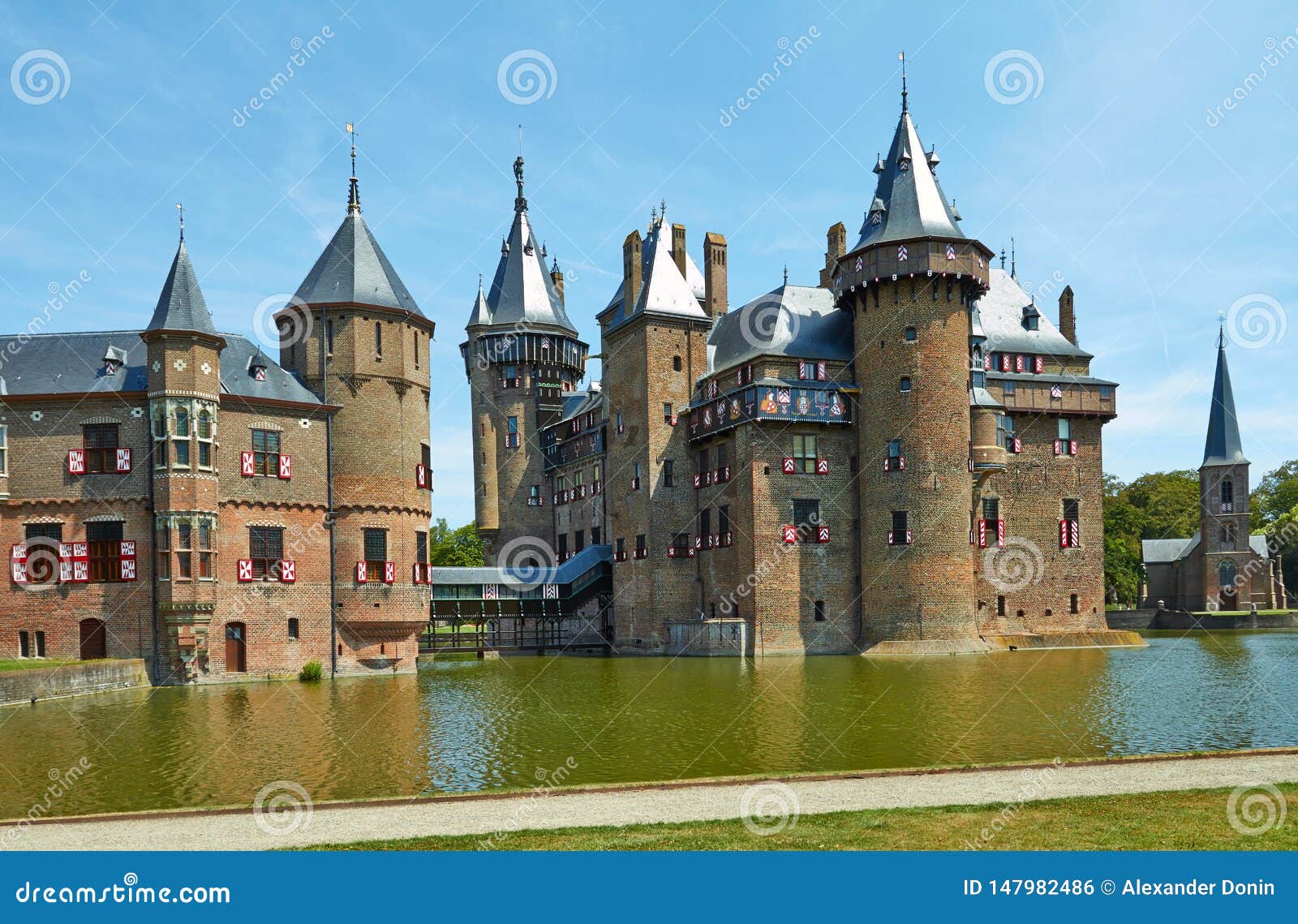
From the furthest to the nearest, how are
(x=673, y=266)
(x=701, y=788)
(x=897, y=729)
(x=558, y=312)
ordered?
(x=558, y=312) → (x=673, y=266) → (x=897, y=729) → (x=701, y=788)

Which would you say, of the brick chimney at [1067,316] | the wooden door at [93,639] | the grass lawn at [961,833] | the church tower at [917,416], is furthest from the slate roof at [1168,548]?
the grass lawn at [961,833]

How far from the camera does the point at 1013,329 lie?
54.7 metres

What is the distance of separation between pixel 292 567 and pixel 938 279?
2621 centimetres

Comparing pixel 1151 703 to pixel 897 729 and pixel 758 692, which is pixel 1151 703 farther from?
pixel 758 692

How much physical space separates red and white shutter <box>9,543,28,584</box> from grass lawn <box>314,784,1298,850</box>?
27271mm

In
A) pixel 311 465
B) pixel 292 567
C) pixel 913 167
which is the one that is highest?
pixel 913 167

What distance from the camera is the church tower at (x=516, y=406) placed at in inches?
2485

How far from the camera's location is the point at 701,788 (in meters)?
12.8

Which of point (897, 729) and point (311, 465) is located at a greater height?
point (311, 465)

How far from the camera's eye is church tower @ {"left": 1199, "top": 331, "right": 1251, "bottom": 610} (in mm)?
72188

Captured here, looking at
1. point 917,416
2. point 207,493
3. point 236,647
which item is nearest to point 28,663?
point 236,647

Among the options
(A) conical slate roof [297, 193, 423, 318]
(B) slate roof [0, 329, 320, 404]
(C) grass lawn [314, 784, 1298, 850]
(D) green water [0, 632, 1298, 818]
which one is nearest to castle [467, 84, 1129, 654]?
(D) green water [0, 632, 1298, 818]

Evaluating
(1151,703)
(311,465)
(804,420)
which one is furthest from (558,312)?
(1151,703)

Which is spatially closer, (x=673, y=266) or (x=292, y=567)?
(x=292, y=567)
